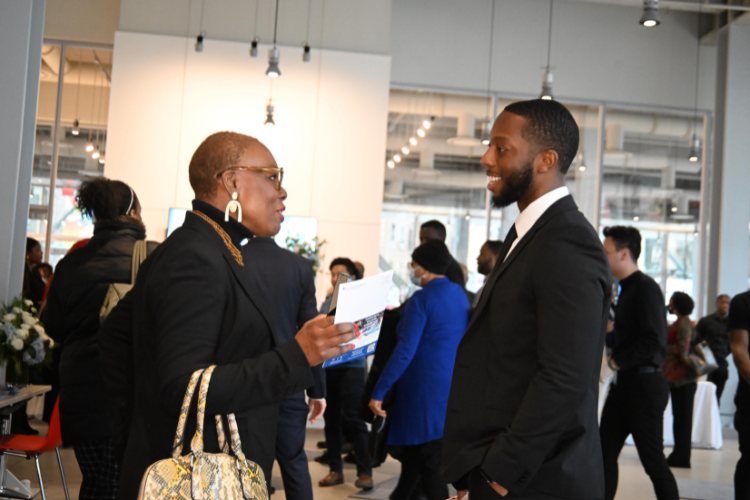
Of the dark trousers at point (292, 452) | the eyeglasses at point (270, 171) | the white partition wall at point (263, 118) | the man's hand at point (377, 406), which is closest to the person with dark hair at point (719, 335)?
the white partition wall at point (263, 118)

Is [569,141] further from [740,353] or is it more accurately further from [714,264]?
[714,264]

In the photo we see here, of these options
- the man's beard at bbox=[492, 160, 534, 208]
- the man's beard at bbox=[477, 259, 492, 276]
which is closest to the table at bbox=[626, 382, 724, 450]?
the man's beard at bbox=[477, 259, 492, 276]

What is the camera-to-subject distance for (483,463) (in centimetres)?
155

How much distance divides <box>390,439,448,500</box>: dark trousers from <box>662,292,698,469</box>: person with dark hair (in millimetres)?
3771

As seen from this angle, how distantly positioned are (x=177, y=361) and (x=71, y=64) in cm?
988

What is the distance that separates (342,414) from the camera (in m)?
5.46

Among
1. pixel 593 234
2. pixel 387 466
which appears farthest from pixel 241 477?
pixel 387 466

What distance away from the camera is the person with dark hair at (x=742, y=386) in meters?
3.68

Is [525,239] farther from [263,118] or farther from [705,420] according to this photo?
[263,118]

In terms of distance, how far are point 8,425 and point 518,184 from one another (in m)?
3.43

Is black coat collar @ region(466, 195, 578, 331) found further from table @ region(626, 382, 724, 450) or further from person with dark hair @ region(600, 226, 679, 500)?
table @ region(626, 382, 724, 450)

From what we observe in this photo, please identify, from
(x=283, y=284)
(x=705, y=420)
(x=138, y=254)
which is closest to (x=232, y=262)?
(x=138, y=254)

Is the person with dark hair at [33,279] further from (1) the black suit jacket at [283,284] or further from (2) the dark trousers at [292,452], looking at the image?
(2) the dark trousers at [292,452]

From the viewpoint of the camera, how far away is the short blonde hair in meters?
1.68
